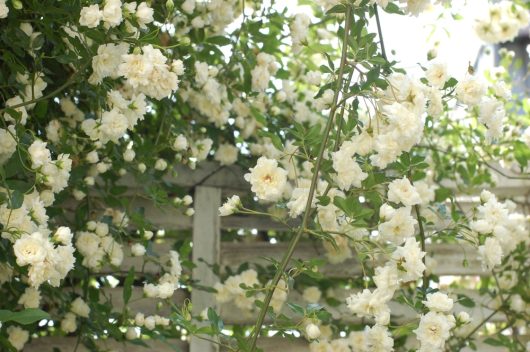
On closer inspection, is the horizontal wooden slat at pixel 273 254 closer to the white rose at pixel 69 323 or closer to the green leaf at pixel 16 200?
the white rose at pixel 69 323

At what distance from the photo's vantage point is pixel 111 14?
1.40 m

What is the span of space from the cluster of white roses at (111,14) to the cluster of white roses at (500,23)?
3.32 feet

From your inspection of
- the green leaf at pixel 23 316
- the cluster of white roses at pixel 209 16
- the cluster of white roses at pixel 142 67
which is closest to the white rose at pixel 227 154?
the cluster of white roses at pixel 209 16

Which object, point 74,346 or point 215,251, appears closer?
point 74,346

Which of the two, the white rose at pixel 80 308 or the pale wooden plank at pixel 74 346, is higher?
the white rose at pixel 80 308

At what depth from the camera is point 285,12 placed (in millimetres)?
1978

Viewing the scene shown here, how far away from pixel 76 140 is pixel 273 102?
1.81ft

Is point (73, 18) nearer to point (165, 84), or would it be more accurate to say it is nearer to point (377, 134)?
point (165, 84)

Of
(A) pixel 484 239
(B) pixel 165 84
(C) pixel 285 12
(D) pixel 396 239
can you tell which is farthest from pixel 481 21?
(B) pixel 165 84

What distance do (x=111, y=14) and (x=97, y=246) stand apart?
0.56 metres

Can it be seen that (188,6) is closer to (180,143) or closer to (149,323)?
(180,143)

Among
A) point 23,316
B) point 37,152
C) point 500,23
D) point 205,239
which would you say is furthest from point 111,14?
point 500,23

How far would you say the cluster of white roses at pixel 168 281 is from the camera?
1689mm

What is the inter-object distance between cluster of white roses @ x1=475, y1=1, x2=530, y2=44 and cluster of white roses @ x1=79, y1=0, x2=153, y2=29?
1011 millimetres
